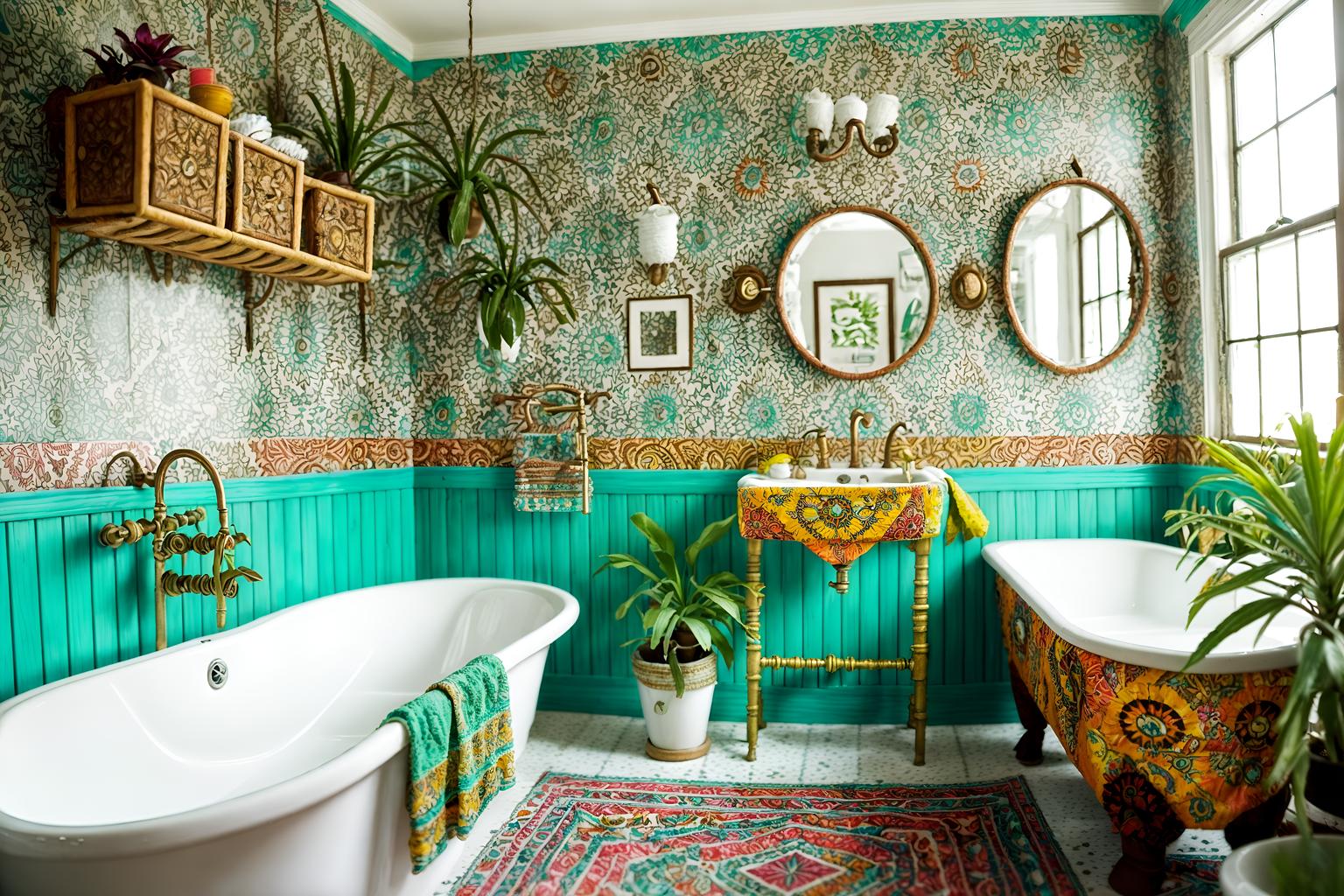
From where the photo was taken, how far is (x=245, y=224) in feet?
7.52

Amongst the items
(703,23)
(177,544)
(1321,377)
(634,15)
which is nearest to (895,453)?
(1321,377)

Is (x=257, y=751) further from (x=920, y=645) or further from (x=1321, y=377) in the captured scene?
(x=1321, y=377)

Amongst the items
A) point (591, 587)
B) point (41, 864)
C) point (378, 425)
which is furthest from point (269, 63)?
point (41, 864)

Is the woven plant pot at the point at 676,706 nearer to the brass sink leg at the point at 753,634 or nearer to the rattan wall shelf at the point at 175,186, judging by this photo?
the brass sink leg at the point at 753,634

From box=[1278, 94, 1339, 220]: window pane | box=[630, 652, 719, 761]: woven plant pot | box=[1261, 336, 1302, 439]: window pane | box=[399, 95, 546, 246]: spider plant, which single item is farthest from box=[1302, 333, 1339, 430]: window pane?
box=[399, 95, 546, 246]: spider plant

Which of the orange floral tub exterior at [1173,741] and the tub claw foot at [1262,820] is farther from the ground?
the orange floral tub exterior at [1173,741]

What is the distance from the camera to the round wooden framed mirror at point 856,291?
3305mm

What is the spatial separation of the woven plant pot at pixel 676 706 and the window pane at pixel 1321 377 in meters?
2.10

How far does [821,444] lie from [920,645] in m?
0.83

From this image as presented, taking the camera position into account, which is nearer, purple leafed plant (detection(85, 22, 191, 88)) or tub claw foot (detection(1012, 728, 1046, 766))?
purple leafed plant (detection(85, 22, 191, 88))

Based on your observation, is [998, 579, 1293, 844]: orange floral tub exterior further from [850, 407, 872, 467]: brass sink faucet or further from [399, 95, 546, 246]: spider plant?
[399, 95, 546, 246]: spider plant

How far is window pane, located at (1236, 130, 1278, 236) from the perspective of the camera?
9.12ft

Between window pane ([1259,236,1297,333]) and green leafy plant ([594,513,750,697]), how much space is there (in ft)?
6.46

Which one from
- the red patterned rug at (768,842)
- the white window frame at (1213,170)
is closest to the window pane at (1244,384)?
the white window frame at (1213,170)
